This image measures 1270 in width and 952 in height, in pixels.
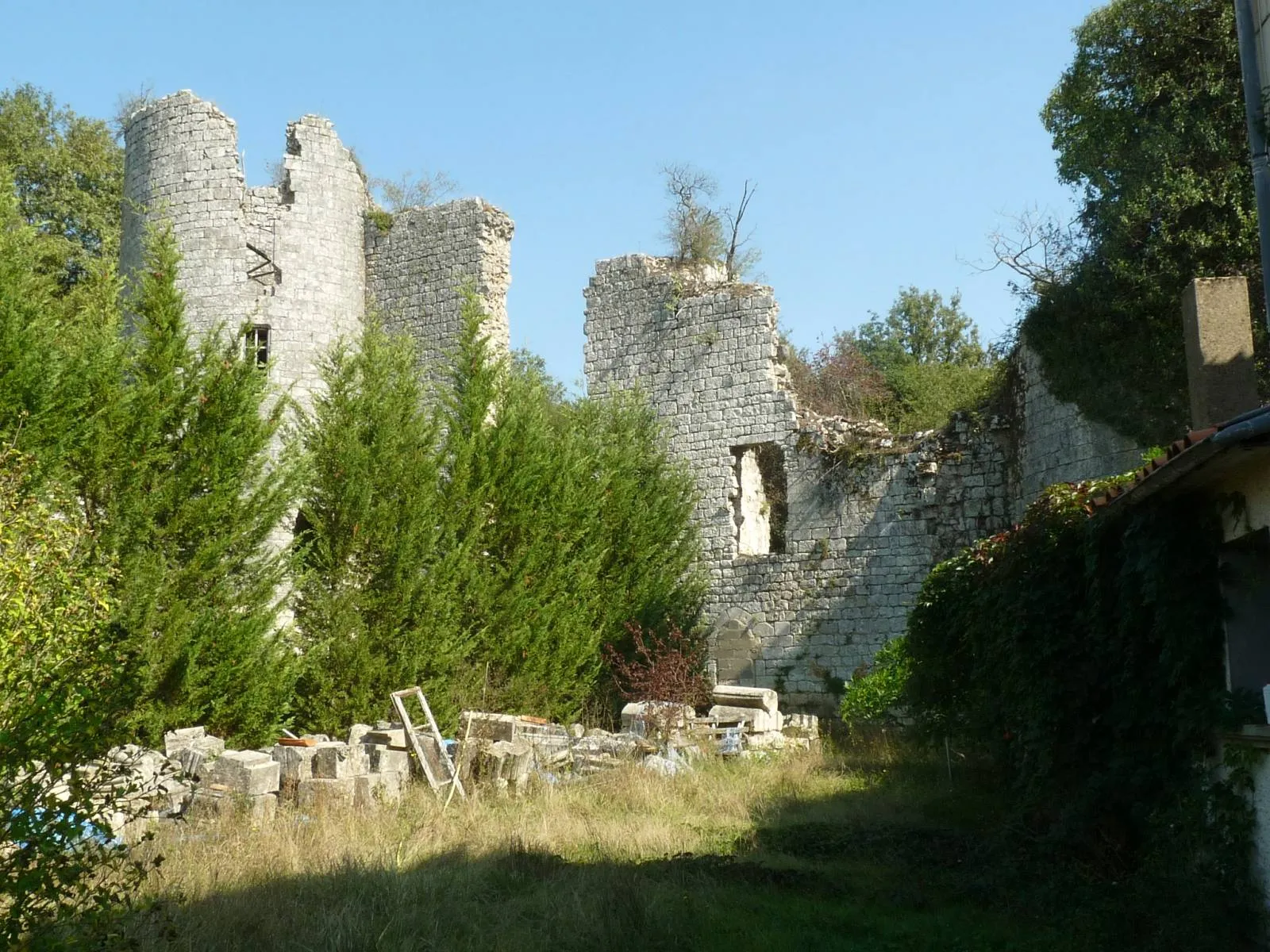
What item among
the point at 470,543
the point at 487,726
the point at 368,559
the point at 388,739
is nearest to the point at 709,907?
the point at 388,739

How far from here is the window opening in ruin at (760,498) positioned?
17859 mm

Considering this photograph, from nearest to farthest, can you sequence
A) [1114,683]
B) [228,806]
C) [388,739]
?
[1114,683] → [228,806] → [388,739]

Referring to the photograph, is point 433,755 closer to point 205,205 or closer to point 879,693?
point 879,693

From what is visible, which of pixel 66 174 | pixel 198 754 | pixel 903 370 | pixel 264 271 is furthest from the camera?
pixel 903 370

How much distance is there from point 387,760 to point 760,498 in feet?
30.7

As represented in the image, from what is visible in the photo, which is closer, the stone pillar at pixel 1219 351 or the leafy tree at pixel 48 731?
the leafy tree at pixel 48 731

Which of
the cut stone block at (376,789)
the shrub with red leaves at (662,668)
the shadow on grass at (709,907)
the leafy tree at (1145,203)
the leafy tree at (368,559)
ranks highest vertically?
the leafy tree at (1145,203)

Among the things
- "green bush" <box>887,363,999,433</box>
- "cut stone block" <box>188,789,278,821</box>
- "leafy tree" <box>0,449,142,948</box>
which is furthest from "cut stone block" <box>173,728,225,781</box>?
"green bush" <box>887,363,999,433</box>

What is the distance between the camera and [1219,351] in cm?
782

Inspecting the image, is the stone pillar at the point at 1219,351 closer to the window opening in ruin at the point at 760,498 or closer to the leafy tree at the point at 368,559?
the leafy tree at the point at 368,559

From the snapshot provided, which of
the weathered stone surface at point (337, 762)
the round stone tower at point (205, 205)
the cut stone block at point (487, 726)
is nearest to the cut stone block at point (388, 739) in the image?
the cut stone block at point (487, 726)

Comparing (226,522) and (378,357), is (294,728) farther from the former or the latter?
(378,357)

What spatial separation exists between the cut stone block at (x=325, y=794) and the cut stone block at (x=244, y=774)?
0.92ft

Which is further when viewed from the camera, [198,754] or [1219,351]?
[198,754]
